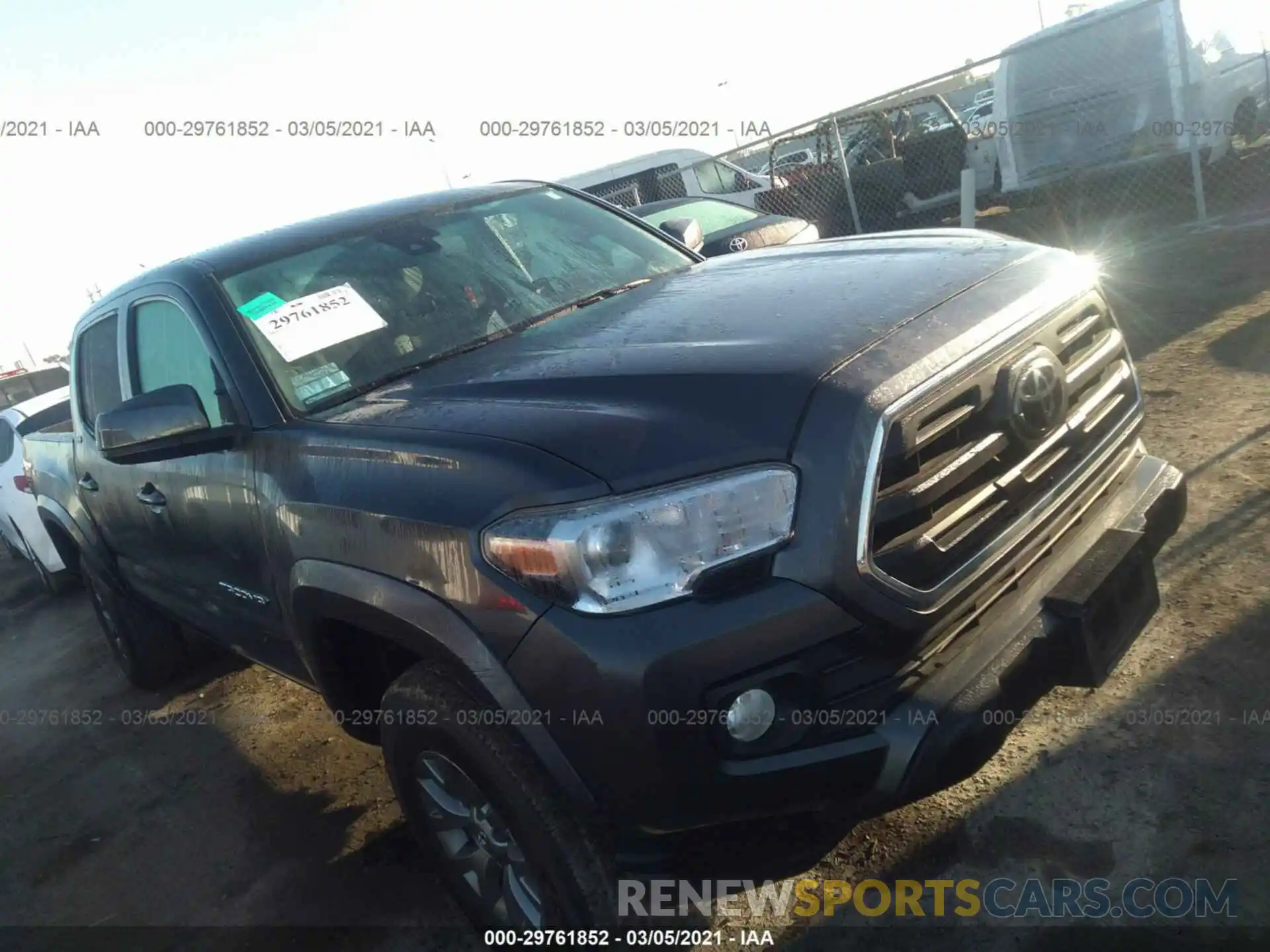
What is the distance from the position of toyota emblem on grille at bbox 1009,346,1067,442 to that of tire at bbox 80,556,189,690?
393cm

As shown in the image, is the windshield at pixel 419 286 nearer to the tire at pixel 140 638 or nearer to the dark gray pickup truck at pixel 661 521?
the dark gray pickup truck at pixel 661 521

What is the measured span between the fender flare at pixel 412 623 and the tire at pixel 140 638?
248cm

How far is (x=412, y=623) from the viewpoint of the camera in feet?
7.09

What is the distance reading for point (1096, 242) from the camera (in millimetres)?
9641

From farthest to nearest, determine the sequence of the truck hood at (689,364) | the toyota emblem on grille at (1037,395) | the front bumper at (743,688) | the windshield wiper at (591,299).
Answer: the windshield wiper at (591,299) < the toyota emblem on grille at (1037,395) < the truck hood at (689,364) < the front bumper at (743,688)

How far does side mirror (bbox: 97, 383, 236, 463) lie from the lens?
8.81ft

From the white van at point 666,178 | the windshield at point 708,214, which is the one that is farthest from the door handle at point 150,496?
the white van at point 666,178

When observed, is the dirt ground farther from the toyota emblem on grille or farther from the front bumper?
the toyota emblem on grille

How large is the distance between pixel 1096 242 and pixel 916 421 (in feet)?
29.1

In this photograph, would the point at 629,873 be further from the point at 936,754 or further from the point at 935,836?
the point at 935,836

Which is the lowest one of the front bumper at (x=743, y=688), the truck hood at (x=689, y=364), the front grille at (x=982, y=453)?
the front bumper at (x=743, y=688)

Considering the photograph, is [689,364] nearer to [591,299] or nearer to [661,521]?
[661,521]

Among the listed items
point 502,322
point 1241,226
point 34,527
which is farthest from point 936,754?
point 1241,226

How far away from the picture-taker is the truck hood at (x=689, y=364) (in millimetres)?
1931
